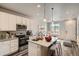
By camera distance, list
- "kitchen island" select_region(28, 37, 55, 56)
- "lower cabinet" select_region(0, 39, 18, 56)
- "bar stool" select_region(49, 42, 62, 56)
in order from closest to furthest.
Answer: "bar stool" select_region(49, 42, 62, 56), "kitchen island" select_region(28, 37, 55, 56), "lower cabinet" select_region(0, 39, 18, 56)

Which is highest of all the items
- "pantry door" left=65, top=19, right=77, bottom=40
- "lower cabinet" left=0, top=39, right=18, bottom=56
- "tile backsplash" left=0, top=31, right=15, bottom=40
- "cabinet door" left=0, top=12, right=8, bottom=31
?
"cabinet door" left=0, top=12, right=8, bottom=31

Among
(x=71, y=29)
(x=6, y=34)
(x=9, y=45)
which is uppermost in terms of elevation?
(x=71, y=29)

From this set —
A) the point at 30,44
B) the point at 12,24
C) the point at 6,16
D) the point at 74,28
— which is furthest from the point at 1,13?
the point at 74,28

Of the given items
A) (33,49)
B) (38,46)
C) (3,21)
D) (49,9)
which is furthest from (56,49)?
(3,21)

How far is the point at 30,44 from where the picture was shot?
2438mm

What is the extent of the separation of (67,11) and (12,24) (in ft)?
7.34

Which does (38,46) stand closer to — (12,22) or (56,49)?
(56,49)

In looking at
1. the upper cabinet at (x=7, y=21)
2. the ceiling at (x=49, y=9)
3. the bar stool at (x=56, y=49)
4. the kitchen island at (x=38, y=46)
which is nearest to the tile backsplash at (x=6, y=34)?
the upper cabinet at (x=7, y=21)

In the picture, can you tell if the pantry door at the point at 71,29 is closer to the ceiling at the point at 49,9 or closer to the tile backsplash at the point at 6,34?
the ceiling at the point at 49,9

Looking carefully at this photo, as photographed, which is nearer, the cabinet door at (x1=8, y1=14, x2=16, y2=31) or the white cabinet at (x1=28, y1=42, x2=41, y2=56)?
the white cabinet at (x1=28, y1=42, x2=41, y2=56)

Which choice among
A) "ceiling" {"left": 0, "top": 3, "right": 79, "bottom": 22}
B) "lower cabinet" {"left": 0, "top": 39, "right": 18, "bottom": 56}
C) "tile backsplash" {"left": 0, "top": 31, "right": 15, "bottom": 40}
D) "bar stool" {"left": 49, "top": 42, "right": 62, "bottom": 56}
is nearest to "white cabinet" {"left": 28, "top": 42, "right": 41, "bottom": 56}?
"bar stool" {"left": 49, "top": 42, "right": 62, "bottom": 56}

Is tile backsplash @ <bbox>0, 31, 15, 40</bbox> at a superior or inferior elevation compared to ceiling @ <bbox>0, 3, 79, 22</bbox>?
inferior

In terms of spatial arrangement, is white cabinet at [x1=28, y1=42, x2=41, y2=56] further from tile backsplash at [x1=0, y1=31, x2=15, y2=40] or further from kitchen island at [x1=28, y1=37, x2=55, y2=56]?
tile backsplash at [x1=0, y1=31, x2=15, y2=40]

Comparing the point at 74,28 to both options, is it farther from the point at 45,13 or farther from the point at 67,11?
the point at 45,13
